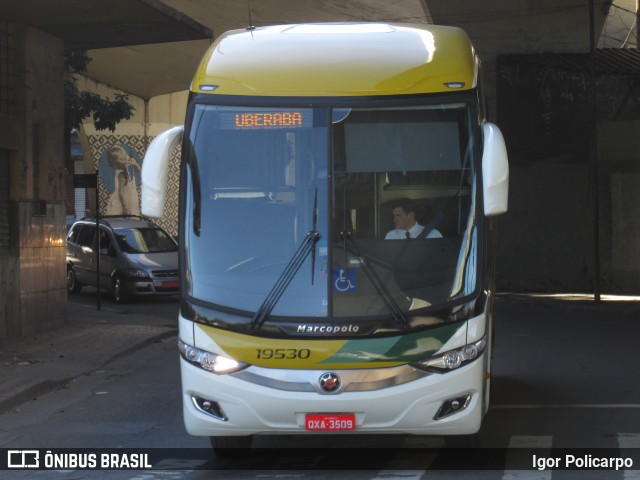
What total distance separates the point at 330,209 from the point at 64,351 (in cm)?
858

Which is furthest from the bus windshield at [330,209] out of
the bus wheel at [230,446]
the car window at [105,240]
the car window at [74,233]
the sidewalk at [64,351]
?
the car window at [74,233]

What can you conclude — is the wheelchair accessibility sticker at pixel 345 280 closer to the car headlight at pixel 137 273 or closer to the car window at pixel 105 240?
the car headlight at pixel 137 273

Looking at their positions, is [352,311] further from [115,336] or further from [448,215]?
[115,336]

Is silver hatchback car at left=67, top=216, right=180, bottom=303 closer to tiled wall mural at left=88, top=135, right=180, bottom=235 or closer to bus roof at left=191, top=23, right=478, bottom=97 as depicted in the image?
tiled wall mural at left=88, top=135, right=180, bottom=235

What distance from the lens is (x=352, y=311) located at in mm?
7836

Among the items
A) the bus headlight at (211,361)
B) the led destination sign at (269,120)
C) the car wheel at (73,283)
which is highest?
the led destination sign at (269,120)

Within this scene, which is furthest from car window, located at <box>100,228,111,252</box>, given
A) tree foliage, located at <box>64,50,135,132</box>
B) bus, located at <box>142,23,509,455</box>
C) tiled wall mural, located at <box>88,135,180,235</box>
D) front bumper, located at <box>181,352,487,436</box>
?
front bumper, located at <box>181,352,487,436</box>

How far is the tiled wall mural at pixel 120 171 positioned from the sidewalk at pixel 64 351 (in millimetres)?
18677

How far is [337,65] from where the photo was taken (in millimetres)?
8359

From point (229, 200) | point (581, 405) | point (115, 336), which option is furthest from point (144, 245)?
point (229, 200)

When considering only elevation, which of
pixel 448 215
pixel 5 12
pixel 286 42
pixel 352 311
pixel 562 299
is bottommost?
pixel 562 299

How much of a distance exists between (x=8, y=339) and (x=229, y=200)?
30.6ft

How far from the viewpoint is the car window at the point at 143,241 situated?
86.1 feet

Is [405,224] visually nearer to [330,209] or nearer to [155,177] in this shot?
[330,209]
